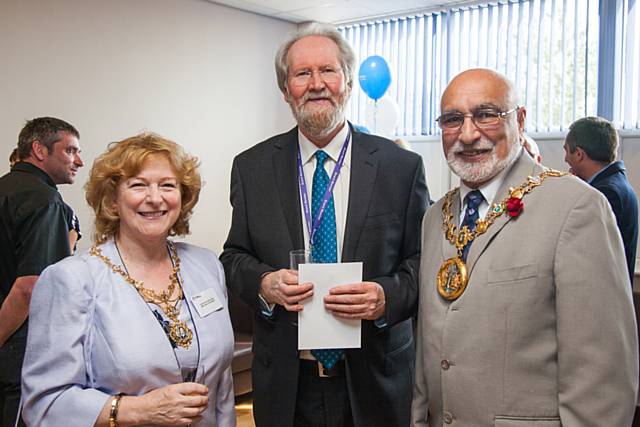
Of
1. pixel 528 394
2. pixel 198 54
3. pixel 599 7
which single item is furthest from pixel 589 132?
pixel 198 54

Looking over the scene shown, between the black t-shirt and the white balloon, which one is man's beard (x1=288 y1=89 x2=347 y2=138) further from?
the white balloon

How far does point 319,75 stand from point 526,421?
1295mm

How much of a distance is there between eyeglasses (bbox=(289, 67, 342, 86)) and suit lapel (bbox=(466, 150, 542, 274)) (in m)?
0.74

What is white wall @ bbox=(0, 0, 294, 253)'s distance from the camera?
542 centimetres

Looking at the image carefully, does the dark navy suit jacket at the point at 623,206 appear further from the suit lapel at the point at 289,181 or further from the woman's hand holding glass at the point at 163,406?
the woman's hand holding glass at the point at 163,406

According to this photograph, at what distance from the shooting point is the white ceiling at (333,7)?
22.6 feet

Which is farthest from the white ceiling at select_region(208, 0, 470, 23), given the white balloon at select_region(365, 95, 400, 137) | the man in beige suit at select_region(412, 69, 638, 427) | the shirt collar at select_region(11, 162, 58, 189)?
the man in beige suit at select_region(412, 69, 638, 427)

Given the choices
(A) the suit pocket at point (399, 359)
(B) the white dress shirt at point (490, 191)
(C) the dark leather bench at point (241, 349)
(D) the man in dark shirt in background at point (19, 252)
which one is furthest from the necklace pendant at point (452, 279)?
(C) the dark leather bench at point (241, 349)

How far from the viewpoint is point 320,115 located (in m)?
2.17

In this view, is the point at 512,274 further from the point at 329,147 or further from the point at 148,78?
the point at 148,78

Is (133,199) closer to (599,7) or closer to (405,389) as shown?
(405,389)

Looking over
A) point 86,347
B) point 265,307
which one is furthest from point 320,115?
point 86,347

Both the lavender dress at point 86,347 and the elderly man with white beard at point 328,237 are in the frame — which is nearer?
the lavender dress at point 86,347

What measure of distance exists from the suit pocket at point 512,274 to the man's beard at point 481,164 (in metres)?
0.29
